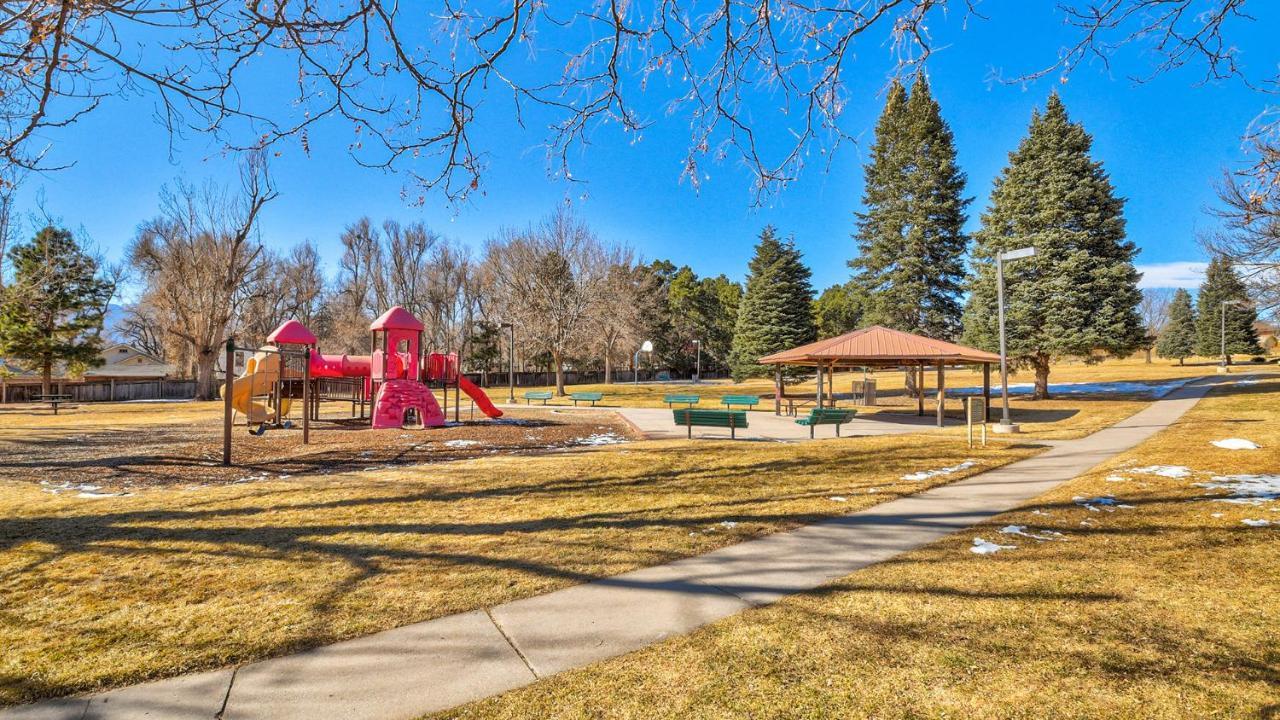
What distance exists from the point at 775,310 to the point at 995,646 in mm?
32809

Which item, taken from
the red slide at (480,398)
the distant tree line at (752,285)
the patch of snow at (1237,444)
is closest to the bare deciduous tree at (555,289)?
the distant tree line at (752,285)

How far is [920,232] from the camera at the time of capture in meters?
Result: 30.5

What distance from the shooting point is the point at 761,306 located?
3553 cm

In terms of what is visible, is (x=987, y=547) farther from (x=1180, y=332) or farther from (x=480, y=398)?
(x=1180, y=332)

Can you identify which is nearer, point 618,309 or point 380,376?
point 380,376

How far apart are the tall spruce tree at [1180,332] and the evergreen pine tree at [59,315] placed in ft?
304

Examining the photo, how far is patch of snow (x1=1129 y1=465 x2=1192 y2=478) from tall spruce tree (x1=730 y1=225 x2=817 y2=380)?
2523 cm

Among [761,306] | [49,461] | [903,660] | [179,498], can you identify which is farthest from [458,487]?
[761,306]

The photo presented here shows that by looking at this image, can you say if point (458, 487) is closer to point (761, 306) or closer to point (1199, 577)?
point (1199, 577)

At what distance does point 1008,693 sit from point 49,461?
48.3 feet

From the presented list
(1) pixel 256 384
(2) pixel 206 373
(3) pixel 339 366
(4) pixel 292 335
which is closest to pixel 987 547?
(1) pixel 256 384

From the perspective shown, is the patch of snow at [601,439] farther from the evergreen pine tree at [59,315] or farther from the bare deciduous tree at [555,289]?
the evergreen pine tree at [59,315]

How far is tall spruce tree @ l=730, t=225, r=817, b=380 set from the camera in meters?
34.7

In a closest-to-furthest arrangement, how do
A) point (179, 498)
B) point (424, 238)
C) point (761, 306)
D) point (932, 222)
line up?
point (179, 498), point (932, 222), point (761, 306), point (424, 238)
